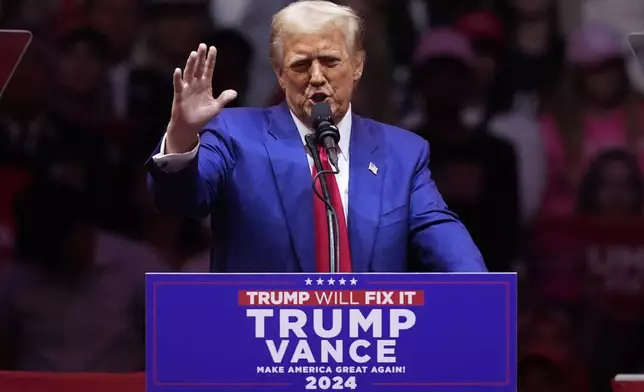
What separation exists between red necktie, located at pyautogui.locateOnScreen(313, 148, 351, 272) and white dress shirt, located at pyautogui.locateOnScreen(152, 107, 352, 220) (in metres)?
0.04

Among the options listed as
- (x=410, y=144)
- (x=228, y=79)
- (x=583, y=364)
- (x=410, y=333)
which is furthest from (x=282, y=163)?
(x=583, y=364)

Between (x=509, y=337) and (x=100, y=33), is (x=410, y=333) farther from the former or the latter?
(x=100, y=33)

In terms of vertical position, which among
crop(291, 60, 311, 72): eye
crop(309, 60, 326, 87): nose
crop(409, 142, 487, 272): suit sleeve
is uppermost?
crop(291, 60, 311, 72): eye

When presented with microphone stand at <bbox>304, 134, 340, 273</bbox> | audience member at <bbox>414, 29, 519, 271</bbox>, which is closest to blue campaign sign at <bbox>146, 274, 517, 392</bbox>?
microphone stand at <bbox>304, 134, 340, 273</bbox>

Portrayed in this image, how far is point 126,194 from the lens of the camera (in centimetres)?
362

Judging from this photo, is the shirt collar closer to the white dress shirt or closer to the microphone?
the white dress shirt

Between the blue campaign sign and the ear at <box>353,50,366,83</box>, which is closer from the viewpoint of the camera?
the blue campaign sign

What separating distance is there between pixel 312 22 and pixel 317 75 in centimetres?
11

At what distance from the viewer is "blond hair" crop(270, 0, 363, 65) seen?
2465 mm

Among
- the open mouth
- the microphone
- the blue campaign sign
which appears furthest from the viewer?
the open mouth

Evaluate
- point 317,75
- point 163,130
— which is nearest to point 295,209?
point 317,75

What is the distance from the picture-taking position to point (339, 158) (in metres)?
2.48

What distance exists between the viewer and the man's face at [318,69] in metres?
2.46

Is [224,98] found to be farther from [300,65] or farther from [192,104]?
[300,65]
